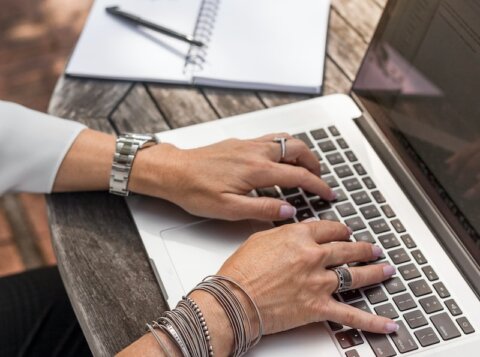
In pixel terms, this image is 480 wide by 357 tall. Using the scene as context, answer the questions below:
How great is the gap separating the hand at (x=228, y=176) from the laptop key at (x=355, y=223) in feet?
0.15

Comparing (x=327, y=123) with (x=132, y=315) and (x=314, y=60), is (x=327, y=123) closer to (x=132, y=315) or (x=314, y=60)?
(x=314, y=60)

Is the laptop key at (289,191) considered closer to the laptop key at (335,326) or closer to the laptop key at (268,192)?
the laptop key at (268,192)

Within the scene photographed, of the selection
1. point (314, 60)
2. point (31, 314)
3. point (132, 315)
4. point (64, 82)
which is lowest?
point (31, 314)

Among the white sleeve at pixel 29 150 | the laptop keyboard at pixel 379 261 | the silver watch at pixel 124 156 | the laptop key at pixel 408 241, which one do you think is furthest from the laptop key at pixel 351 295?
the white sleeve at pixel 29 150

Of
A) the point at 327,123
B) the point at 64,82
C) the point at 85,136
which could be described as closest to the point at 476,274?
the point at 327,123

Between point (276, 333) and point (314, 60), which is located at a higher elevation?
point (314, 60)

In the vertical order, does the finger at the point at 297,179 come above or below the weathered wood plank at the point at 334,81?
below

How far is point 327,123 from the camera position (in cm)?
91

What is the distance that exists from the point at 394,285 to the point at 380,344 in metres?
0.08

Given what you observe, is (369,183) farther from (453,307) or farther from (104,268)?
(104,268)

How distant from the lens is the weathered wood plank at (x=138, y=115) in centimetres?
92

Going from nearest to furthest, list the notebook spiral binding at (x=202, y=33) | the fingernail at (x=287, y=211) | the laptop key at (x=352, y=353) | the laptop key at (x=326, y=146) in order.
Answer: the laptop key at (x=352, y=353), the fingernail at (x=287, y=211), the laptop key at (x=326, y=146), the notebook spiral binding at (x=202, y=33)

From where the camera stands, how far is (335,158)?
0.87 metres

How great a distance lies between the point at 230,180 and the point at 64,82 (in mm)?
358
